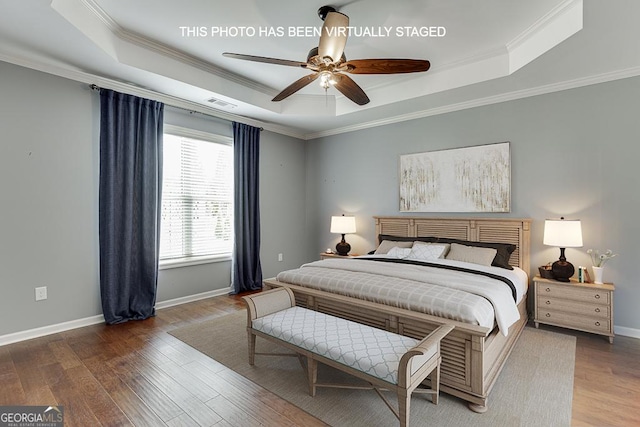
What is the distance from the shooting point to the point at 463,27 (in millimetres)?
2760

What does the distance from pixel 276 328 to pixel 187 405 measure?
0.72 metres

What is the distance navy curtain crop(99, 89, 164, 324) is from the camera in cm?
332

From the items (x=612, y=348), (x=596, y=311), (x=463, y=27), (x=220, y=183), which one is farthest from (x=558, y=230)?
(x=220, y=183)

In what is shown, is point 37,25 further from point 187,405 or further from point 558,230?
point 558,230

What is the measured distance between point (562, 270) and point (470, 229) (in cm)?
104

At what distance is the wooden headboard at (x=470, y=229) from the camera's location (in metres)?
3.53

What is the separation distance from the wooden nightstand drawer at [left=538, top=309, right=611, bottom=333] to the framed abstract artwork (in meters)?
1.22

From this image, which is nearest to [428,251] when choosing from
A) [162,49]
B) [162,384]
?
[162,384]

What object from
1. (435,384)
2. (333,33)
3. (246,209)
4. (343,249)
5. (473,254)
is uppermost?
(333,33)

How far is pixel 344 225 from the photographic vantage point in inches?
192

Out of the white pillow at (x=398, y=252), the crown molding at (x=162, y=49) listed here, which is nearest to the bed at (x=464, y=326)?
the white pillow at (x=398, y=252)

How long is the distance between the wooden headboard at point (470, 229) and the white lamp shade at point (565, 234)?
15.3 inches

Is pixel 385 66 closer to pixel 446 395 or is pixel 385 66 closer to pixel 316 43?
pixel 316 43

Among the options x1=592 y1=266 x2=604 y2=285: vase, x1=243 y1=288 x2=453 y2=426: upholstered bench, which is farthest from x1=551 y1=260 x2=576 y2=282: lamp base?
x1=243 y1=288 x2=453 y2=426: upholstered bench
